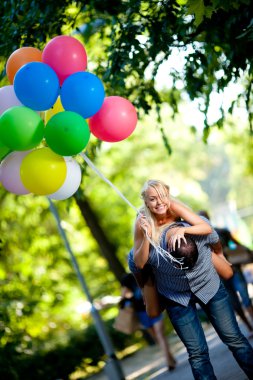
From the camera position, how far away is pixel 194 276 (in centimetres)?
474

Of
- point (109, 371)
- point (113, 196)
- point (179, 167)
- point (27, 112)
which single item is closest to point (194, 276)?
point (27, 112)

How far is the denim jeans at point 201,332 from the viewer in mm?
4754

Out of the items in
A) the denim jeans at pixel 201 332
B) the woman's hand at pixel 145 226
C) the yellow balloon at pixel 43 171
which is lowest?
the denim jeans at pixel 201 332

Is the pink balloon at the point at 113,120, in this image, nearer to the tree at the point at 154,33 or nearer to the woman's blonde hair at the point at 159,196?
the woman's blonde hair at the point at 159,196

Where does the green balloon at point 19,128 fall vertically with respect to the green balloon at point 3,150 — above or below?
above

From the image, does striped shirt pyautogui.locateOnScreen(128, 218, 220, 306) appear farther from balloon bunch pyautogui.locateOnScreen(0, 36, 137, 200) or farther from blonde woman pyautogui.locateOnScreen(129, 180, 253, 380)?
balloon bunch pyautogui.locateOnScreen(0, 36, 137, 200)

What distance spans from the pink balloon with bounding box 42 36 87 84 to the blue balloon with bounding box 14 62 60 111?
0.61 ft

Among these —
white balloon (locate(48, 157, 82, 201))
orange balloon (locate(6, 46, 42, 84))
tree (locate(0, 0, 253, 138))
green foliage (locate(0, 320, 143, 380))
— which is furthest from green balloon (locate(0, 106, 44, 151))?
green foliage (locate(0, 320, 143, 380))

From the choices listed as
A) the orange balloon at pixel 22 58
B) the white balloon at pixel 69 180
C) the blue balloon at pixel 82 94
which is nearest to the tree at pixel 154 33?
the orange balloon at pixel 22 58

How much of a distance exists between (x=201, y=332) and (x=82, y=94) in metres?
2.07

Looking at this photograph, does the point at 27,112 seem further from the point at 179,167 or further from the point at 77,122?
the point at 179,167

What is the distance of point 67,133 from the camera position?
14.7ft

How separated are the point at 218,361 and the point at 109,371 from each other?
78.4 inches

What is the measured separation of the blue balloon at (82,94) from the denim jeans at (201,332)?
165cm
